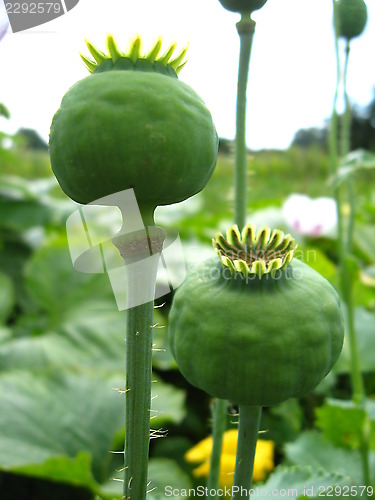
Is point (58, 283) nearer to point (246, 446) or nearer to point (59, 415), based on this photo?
point (59, 415)

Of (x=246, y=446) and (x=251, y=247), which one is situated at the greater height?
(x=251, y=247)

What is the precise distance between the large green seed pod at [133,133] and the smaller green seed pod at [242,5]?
16cm

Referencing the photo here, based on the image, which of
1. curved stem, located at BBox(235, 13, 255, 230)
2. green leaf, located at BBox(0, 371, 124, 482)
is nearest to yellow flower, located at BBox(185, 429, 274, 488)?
green leaf, located at BBox(0, 371, 124, 482)

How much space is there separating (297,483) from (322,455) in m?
0.56

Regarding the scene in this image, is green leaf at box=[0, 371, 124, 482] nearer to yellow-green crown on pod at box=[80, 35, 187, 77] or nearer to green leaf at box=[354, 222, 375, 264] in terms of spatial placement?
yellow-green crown on pod at box=[80, 35, 187, 77]

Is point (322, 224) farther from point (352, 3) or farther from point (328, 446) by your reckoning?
point (352, 3)

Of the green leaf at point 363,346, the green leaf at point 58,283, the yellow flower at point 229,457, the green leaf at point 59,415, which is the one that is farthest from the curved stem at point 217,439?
the green leaf at point 58,283

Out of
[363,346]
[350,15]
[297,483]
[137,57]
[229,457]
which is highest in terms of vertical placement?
[350,15]

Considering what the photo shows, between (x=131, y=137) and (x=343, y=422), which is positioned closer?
(x=131, y=137)

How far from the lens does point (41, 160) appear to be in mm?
4660

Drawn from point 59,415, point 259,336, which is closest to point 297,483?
point 259,336

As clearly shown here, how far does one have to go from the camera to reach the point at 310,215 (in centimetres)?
172

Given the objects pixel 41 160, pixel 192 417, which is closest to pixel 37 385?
pixel 192 417

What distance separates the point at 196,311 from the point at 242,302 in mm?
31
